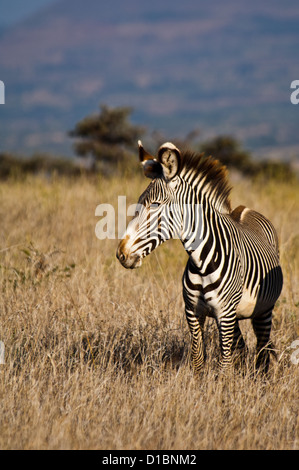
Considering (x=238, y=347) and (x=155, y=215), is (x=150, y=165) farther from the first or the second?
(x=238, y=347)

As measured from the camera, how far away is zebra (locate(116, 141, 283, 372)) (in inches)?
156

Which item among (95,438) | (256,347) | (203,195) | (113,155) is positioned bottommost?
(95,438)

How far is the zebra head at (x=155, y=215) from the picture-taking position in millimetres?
Answer: 3904

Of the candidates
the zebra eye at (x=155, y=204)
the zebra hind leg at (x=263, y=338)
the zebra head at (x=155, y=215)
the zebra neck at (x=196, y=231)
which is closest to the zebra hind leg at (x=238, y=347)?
the zebra hind leg at (x=263, y=338)

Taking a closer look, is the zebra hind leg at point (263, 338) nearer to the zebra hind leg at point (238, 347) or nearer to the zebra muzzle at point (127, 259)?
the zebra hind leg at point (238, 347)

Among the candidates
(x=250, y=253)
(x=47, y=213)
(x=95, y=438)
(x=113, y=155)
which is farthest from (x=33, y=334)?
(x=113, y=155)

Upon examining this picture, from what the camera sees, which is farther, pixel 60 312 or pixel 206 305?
pixel 60 312

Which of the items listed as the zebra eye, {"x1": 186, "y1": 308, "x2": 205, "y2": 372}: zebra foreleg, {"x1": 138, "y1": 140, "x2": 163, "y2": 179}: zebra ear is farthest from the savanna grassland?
{"x1": 138, "y1": 140, "x2": 163, "y2": 179}: zebra ear

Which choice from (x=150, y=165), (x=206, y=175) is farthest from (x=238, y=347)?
(x=150, y=165)

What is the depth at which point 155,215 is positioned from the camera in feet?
13.1

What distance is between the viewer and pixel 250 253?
181 inches

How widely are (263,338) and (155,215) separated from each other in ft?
→ 5.57

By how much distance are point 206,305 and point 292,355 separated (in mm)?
1326

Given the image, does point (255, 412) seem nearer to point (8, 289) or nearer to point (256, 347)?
point (256, 347)
